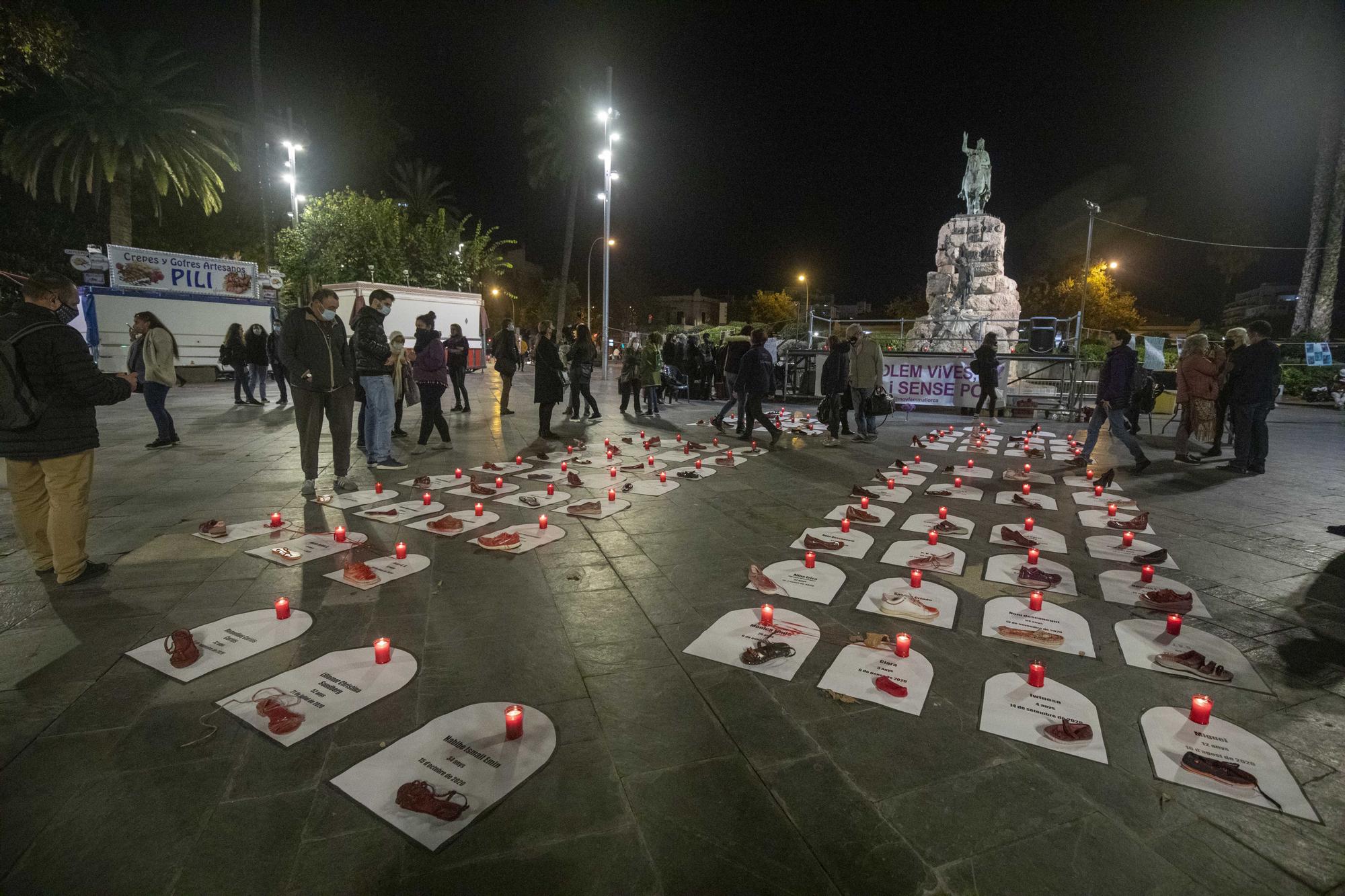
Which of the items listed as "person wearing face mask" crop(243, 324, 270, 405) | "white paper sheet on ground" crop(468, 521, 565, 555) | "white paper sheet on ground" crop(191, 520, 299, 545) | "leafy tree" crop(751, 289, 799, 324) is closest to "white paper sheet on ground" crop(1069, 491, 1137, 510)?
"white paper sheet on ground" crop(468, 521, 565, 555)

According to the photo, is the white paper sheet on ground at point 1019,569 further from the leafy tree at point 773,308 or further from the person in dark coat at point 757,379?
the leafy tree at point 773,308

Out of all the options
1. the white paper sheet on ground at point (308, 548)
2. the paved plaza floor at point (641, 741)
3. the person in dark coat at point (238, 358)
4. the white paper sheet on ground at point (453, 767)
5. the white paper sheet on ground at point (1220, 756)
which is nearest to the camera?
the paved plaza floor at point (641, 741)

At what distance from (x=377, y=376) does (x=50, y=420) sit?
3.61 metres

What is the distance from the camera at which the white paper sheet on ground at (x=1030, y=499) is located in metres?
6.32

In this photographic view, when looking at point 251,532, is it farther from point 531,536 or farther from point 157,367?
point 157,367

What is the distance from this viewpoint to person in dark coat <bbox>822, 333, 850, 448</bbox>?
31.7 ft

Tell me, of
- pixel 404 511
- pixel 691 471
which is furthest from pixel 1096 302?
pixel 404 511

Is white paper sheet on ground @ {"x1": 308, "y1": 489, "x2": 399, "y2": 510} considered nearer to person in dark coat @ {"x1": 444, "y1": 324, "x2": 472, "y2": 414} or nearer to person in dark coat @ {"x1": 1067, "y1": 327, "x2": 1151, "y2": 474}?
person in dark coat @ {"x1": 444, "y1": 324, "x2": 472, "y2": 414}

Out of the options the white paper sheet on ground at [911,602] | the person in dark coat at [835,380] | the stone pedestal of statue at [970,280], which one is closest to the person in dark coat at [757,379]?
the person in dark coat at [835,380]

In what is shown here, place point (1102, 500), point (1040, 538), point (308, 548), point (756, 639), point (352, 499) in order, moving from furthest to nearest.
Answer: point (1102, 500), point (352, 499), point (1040, 538), point (308, 548), point (756, 639)

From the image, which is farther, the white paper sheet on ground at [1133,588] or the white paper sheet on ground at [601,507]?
the white paper sheet on ground at [601,507]

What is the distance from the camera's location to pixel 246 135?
1384 inches

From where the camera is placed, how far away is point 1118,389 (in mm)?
7953

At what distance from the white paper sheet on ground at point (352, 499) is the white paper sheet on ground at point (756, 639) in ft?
13.0
